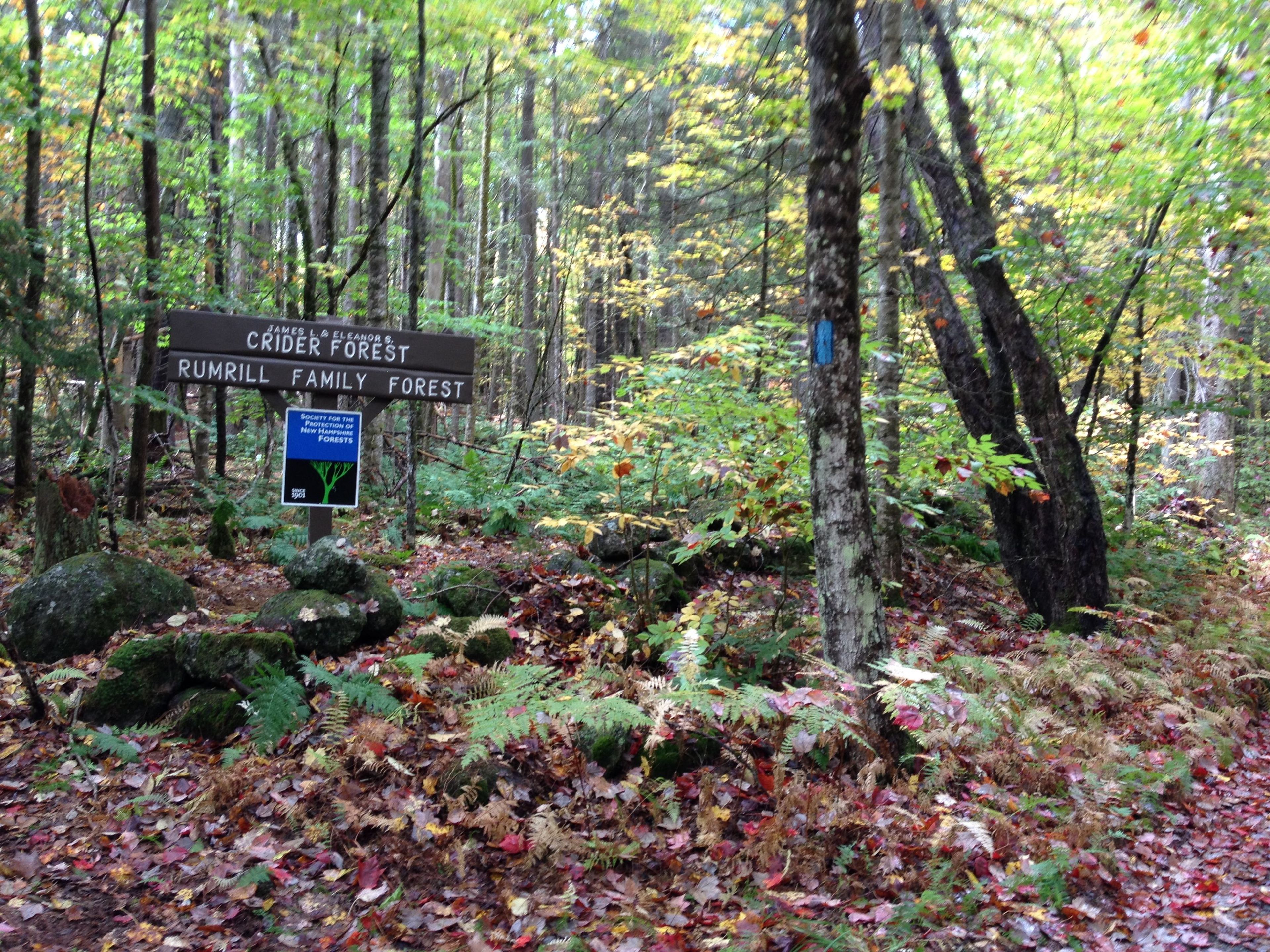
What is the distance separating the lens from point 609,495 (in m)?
10.3

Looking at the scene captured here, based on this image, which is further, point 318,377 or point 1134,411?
point 1134,411

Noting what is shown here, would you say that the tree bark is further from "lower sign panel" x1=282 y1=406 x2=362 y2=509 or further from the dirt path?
the dirt path

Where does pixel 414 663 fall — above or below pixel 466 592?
below

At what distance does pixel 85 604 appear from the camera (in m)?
6.11

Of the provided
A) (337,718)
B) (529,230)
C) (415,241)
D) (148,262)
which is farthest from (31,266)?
(529,230)

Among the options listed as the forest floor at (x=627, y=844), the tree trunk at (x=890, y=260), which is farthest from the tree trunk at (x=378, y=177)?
the tree trunk at (x=890, y=260)

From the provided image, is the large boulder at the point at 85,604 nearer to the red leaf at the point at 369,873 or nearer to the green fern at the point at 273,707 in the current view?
the green fern at the point at 273,707

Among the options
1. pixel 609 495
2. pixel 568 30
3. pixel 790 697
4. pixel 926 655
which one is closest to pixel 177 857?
pixel 790 697

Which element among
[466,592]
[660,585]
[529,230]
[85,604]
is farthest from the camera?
[529,230]

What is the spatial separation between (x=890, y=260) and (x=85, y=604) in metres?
7.59

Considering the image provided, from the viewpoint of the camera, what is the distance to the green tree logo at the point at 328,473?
7.52 metres

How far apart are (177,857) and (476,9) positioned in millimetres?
9723

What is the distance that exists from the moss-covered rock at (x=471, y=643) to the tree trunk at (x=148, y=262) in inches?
209

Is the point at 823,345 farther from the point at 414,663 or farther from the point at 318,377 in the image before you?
the point at 318,377
